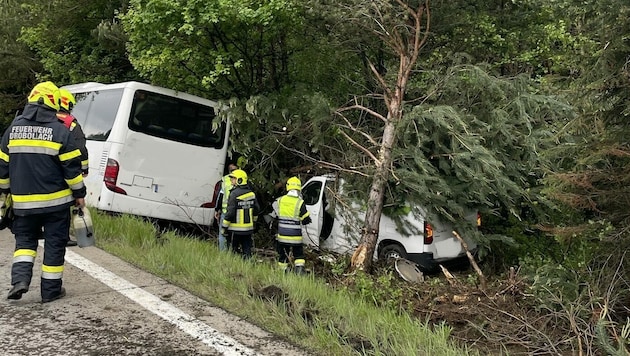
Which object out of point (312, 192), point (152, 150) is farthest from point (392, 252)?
point (152, 150)

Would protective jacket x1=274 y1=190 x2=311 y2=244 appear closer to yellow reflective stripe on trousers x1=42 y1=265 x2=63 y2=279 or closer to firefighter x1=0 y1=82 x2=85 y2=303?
firefighter x1=0 y1=82 x2=85 y2=303

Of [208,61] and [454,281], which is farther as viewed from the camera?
[208,61]

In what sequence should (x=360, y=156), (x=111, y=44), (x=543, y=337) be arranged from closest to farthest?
(x=543, y=337), (x=360, y=156), (x=111, y=44)

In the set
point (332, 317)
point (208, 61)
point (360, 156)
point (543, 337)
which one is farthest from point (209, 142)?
point (543, 337)

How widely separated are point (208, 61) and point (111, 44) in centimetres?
395

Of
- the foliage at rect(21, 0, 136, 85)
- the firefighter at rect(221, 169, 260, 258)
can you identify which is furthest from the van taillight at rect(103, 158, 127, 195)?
the foliage at rect(21, 0, 136, 85)

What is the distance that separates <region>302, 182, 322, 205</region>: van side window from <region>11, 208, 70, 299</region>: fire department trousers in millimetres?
5182

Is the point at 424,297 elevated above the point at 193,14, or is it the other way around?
the point at 193,14

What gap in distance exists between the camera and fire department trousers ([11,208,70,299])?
12.9 feet

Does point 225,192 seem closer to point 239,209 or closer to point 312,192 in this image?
point 239,209

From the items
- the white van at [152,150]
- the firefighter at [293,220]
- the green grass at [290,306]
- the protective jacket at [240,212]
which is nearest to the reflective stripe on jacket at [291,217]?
the firefighter at [293,220]

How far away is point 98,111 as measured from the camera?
325 inches

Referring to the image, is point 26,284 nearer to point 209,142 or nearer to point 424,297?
point 424,297

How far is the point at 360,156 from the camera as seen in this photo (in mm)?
7703
